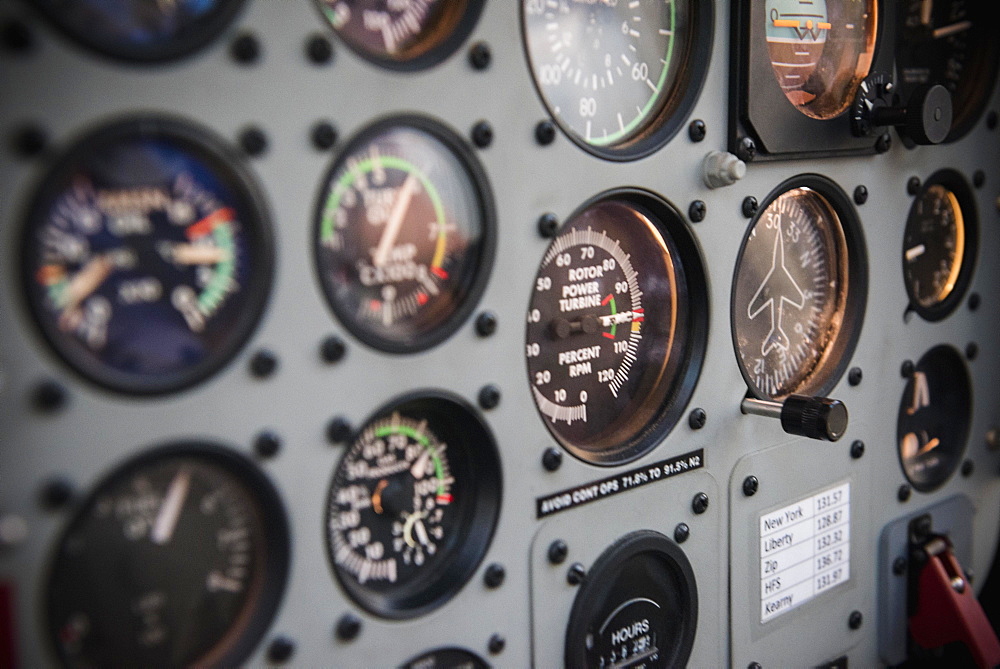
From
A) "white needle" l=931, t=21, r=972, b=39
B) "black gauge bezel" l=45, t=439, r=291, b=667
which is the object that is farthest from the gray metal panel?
"white needle" l=931, t=21, r=972, b=39

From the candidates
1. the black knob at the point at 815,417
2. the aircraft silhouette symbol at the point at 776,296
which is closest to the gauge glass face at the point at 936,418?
the aircraft silhouette symbol at the point at 776,296

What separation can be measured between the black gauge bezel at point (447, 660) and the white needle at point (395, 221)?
0.59 m

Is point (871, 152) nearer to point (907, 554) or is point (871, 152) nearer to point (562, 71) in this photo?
point (562, 71)

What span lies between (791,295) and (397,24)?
40.3 inches

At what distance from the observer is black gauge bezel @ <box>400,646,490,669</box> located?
1318 mm

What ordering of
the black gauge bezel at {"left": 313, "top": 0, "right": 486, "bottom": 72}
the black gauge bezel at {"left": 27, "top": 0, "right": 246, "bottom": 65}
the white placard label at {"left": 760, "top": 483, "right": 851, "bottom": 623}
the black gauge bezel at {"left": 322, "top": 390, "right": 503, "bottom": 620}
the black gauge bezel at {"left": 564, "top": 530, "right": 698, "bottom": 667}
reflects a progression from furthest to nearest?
the white placard label at {"left": 760, "top": 483, "right": 851, "bottom": 623} < the black gauge bezel at {"left": 564, "top": 530, "right": 698, "bottom": 667} < the black gauge bezel at {"left": 322, "top": 390, "right": 503, "bottom": 620} < the black gauge bezel at {"left": 313, "top": 0, "right": 486, "bottom": 72} < the black gauge bezel at {"left": 27, "top": 0, "right": 246, "bottom": 65}

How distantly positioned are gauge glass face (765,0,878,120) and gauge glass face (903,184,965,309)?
1.22 feet

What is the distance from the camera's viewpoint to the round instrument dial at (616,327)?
58.7 inches

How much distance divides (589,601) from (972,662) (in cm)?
132

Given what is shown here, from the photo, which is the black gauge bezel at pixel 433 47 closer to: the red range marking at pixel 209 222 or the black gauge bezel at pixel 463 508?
the red range marking at pixel 209 222

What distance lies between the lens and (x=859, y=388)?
195 cm

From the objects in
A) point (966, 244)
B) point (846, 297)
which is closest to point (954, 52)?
point (966, 244)

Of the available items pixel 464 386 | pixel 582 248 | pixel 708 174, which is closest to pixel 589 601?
pixel 464 386

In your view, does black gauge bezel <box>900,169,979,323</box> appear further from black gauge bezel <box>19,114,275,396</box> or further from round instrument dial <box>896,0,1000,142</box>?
black gauge bezel <box>19,114,275,396</box>
